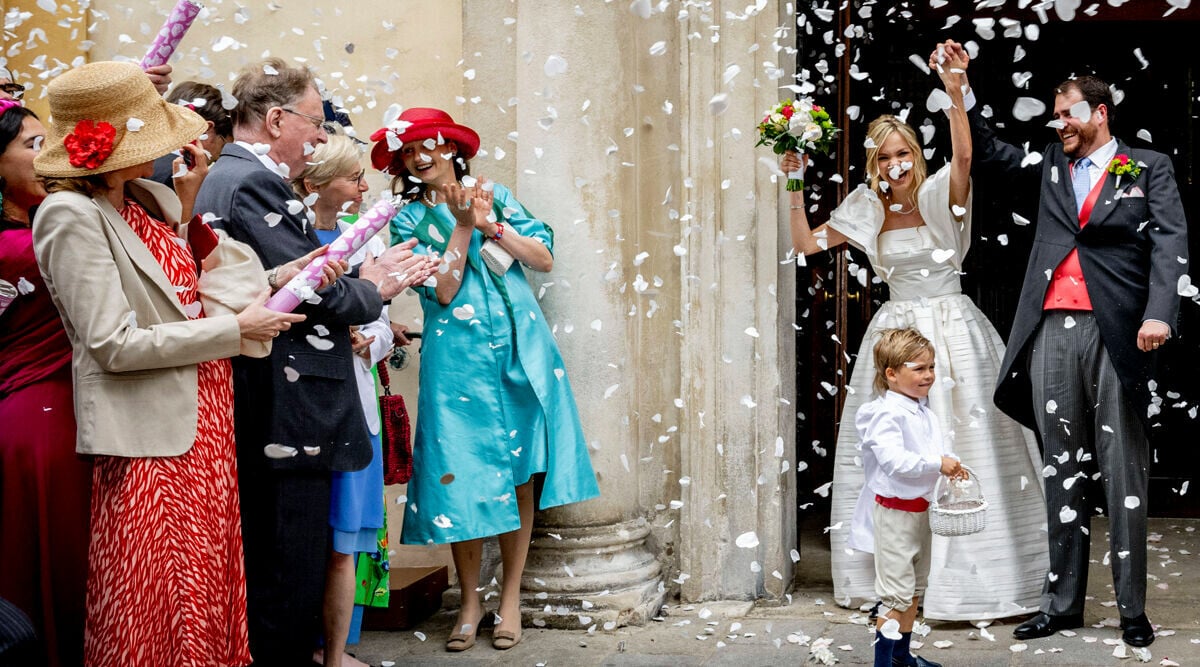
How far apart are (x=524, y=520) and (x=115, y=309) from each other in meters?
2.10

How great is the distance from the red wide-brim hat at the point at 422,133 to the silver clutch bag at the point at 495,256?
35 cm

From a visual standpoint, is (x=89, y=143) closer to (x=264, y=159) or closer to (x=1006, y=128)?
(x=264, y=159)

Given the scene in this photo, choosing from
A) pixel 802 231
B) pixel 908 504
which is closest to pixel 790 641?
pixel 908 504

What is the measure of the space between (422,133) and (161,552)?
1.99 meters

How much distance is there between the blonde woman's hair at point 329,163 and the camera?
4297 mm

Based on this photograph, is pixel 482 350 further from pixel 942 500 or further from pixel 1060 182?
pixel 1060 182

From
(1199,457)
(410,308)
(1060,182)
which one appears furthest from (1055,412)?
(1199,457)

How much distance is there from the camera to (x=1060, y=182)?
16.1ft

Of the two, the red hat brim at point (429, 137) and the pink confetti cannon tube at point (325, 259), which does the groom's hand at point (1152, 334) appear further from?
the pink confetti cannon tube at point (325, 259)

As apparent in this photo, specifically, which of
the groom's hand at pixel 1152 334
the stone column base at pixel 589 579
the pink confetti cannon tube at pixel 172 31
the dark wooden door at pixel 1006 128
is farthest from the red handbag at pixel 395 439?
the groom's hand at pixel 1152 334

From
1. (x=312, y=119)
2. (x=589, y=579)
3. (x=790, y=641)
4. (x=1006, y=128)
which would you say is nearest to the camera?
(x=312, y=119)

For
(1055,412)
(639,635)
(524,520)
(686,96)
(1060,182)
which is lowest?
(639,635)

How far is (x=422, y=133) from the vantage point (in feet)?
15.8

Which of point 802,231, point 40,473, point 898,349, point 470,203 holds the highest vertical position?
point 470,203
